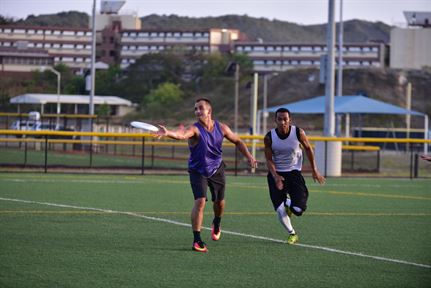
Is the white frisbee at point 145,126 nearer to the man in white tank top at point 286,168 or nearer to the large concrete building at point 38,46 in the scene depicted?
the man in white tank top at point 286,168

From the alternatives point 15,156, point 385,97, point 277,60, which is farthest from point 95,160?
point 277,60

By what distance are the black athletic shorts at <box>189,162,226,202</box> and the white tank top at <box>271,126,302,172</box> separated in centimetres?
91

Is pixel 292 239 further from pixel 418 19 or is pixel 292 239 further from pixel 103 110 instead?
pixel 103 110

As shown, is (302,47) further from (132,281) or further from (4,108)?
→ (132,281)

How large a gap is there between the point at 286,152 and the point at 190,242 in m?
1.74

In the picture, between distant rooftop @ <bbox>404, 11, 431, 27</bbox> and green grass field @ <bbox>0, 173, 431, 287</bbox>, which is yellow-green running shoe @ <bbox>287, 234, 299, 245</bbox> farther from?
distant rooftop @ <bbox>404, 11, 431, 27</bbox>

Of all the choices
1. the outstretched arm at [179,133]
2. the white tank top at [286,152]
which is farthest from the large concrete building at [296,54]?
the outstretched arm at [179,133]

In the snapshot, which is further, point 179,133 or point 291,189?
point 291,189

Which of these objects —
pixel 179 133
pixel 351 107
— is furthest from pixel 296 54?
pixel 179 133

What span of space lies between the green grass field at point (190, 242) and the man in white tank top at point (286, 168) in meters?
0.49

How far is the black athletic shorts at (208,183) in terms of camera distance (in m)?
12.6

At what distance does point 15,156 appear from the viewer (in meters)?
38.6

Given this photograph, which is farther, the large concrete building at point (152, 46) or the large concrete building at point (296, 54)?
the large concrete building at point (296, 54)

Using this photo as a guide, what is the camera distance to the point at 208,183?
12.9 metres
